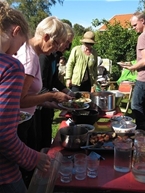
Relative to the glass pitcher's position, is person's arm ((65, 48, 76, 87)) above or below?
above

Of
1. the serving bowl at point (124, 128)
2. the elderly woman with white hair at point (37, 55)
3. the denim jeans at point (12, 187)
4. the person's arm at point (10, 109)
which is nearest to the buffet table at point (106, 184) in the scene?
the denim jeans at point (12, 187)

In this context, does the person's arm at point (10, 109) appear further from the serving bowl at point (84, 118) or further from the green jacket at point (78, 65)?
the green jacket at point (78, 65)

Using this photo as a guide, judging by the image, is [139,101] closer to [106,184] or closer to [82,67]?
[82,67]

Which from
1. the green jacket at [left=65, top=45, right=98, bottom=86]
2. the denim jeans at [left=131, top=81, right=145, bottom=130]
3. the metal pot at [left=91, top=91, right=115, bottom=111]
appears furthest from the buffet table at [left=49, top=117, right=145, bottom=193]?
the green jacket at [left=65, top=45, right=98, bottom=86]

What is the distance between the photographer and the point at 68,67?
4449 mm

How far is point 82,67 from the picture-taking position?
435cm

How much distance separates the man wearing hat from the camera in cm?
436

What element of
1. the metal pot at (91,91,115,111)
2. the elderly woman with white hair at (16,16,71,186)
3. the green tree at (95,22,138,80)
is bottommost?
the metal pot at (91,91,115,111)

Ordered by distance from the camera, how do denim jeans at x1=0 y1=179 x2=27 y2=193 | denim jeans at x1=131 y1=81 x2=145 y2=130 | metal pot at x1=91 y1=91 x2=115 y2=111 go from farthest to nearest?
denim jeans at x1=131 y1=81 x2=145 y2=130
metal pot at x1=91 y1=91 x2=115 y2=111
denim jeans at x1=0 y1=179 x2=27 y2=193

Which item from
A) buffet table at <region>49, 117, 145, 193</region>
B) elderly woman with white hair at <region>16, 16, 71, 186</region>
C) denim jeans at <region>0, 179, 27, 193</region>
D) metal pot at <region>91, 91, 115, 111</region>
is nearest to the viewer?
denim jeans at <region>0, 179, 27, 193</region>

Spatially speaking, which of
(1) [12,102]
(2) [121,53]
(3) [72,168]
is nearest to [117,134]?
(3) [72,168]

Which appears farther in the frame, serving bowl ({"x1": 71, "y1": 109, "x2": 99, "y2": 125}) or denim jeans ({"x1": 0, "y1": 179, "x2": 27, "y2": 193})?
serving bowl ({"x1": 71, "y1": 109, "x2": 99, "y2": 125})

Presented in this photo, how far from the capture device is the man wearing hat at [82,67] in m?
4.36

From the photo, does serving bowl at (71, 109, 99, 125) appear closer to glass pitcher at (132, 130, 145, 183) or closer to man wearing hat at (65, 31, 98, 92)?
glass pitcher at (132, 130, 145, 183)
